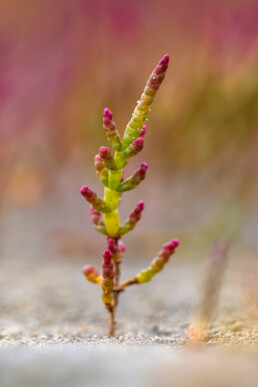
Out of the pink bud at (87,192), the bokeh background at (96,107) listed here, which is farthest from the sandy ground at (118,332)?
the bokeh background at (96,107)

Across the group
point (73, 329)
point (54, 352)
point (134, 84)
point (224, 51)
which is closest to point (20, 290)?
point (73, 329)

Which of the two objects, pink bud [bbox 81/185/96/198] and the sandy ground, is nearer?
the sandy ground

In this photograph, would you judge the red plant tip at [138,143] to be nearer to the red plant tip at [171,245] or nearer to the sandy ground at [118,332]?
the red plant tip at [171,245]

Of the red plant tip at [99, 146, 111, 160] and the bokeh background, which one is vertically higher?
the bokeh background

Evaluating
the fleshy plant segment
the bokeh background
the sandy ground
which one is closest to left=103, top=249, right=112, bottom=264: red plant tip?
the fleshy plant segment

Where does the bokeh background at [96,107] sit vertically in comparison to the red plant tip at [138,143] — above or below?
above

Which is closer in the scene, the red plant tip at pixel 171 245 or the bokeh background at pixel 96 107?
the red plant tip at pixel 171 245

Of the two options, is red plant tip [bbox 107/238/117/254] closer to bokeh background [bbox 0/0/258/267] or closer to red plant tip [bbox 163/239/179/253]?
red plant tip [bbox 163/239/179/253]

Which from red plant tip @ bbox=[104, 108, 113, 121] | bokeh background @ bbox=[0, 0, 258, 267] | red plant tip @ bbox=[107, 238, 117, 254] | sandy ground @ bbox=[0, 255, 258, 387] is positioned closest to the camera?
sandy ground @ bbox=[0, 255, 258, 387]
